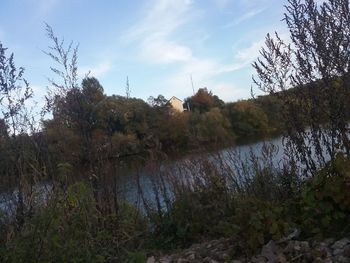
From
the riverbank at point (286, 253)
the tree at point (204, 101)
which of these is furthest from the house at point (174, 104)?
the riverbank at point (286, 253)

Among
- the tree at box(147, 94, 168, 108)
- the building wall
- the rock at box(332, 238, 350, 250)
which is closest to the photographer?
the rock at box(332, 238, 350, 250)

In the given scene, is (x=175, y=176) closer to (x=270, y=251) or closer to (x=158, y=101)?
(x=270, y=251)

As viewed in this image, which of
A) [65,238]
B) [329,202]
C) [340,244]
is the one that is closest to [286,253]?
A: [340,244]

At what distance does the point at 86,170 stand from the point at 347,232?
3859 mm

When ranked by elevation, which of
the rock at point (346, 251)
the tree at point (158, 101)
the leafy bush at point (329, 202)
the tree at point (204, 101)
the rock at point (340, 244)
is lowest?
the rock at point (346, 251)

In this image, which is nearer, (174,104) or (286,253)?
(286,253)

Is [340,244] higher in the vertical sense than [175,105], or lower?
lower

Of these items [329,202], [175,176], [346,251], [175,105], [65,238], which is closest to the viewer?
[346,251]

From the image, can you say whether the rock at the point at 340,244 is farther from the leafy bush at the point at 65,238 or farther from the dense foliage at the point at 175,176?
the leafy bush at the point at 65,238

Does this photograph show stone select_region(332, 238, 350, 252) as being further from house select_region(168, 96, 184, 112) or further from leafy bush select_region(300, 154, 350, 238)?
house select_region(168, 96, 184, 112)

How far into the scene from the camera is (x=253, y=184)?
6.51 metres

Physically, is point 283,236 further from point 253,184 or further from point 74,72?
point 74,72

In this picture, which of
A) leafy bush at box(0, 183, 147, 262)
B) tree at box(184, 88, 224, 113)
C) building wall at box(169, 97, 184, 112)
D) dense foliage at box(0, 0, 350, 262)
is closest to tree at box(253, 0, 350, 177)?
dense foliage at box(0, 0, 350, 262)

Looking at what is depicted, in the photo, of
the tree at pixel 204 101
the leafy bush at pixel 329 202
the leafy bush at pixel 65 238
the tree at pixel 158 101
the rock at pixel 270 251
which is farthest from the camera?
the tree at pixel 204 101
